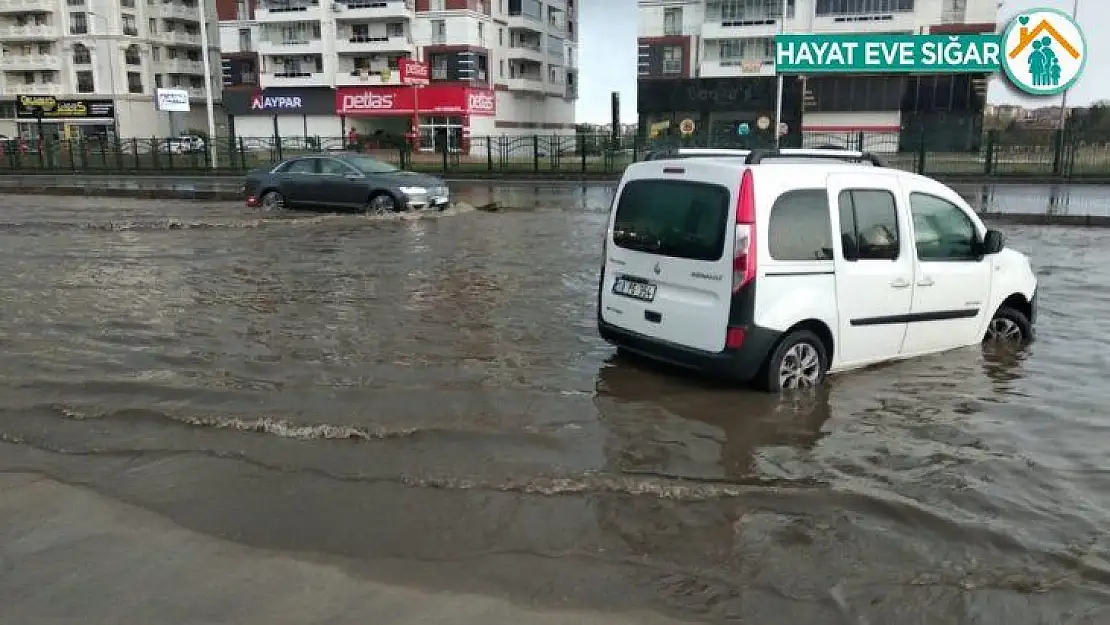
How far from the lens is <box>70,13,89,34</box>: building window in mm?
87562

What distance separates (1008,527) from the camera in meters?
4.66

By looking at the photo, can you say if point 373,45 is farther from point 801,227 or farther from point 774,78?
point 801,227

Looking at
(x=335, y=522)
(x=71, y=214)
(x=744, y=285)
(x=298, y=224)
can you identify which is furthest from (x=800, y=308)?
(x=71, y=214)

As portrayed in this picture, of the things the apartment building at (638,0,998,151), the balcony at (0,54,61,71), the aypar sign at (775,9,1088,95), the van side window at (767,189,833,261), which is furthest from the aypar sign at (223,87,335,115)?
the van side window at (767,189,833,261)

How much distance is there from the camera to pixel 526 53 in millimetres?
82938

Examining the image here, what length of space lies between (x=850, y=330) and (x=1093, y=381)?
211cm

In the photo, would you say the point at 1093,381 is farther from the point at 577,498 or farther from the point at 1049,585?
the point at 577,498

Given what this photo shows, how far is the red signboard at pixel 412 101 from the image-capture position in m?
69.2

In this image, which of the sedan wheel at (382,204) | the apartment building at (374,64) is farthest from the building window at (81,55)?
the sedan wheel at (382,204)

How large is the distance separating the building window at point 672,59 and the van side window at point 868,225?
2534 inches

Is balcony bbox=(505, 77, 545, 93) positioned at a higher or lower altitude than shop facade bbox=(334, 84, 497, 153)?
higher

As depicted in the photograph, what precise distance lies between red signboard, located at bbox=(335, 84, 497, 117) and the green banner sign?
25.8 m

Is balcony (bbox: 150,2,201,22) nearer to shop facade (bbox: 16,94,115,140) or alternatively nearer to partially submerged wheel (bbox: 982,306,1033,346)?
shop facade (bbox: 16,94,115,140)

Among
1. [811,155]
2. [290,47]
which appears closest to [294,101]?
[290,47]
